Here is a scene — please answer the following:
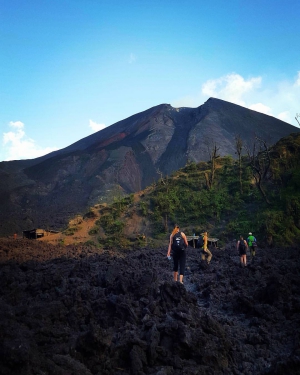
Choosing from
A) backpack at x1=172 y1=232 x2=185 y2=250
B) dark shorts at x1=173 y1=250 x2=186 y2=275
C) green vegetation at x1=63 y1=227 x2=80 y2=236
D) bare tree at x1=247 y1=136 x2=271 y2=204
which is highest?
bare tree at x1=247 y1=136 x2=271 y2=204

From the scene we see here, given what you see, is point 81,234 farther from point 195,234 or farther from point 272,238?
point 272,238

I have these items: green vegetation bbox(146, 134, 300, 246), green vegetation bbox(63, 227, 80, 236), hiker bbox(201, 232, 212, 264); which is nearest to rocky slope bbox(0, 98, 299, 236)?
green vegetation bbox(63, 227, 80, 236)

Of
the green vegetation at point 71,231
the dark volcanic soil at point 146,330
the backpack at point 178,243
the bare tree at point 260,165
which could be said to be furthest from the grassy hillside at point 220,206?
the dark volcanic soil at point 146,330

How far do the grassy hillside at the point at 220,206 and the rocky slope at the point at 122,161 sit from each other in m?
15.7

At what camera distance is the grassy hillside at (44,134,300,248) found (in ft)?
84.2

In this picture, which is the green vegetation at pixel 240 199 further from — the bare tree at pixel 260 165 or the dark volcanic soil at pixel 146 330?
the dark volcanic soil at pixel 146 330

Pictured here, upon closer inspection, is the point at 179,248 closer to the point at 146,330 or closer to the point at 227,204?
the point at 146,330

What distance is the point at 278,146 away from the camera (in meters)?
34.4

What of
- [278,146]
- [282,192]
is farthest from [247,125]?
[282,192]

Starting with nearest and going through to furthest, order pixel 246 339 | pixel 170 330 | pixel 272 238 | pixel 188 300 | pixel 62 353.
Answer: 1. pixel 62 353
2. pixel 170 330
3. pixel 246 339
4. pixel 188 300
5. pixel 272 238

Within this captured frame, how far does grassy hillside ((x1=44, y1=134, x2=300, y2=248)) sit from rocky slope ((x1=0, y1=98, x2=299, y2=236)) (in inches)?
618

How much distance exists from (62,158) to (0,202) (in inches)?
1021

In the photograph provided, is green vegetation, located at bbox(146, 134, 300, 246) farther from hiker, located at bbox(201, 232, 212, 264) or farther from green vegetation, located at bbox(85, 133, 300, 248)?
hiker, located at bbox(201, 232, 212, 264)

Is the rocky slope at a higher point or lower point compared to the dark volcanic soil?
higher
